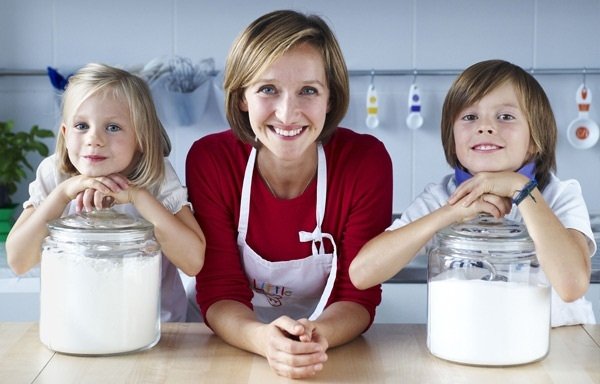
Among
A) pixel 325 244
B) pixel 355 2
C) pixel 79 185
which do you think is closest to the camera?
pixel 79 185

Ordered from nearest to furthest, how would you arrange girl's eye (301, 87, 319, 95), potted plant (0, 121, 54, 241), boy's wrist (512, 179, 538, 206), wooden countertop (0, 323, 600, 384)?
wooden countertop (0, 323, 600, 384) → boy's wrist (512, 179, 538, 206) → girl's eye (301, 87, 319, 95) → potted plant (0, 121, 54, 241)

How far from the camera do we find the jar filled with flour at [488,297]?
3.53ft

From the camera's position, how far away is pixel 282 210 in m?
1.38

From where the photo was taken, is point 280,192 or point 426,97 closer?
point 280,192

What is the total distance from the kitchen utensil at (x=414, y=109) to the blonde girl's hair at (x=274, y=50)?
1.08m

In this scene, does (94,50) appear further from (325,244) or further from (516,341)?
(516,341)

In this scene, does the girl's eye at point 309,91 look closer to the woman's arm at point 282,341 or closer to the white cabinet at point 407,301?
the woman's arm at point 282,341

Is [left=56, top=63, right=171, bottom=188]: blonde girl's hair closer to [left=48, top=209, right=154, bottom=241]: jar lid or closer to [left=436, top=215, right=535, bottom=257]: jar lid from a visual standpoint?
[left=48, top=209, right=154, bottom=241]: jar lid

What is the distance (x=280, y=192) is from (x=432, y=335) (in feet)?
1.25

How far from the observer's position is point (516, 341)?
1095 mm

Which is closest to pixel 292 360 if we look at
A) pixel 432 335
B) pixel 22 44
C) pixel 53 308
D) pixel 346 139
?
pixel 432 335

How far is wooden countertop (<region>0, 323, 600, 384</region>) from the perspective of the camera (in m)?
1.07

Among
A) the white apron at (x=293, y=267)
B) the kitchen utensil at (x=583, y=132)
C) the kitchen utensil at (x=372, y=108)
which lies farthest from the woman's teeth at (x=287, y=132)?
the kitchen utensil at (x=583, y=132)

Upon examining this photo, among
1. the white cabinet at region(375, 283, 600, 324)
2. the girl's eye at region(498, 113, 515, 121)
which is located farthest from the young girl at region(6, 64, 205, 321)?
the white cabinet at region(375, 283, 600, 324)
